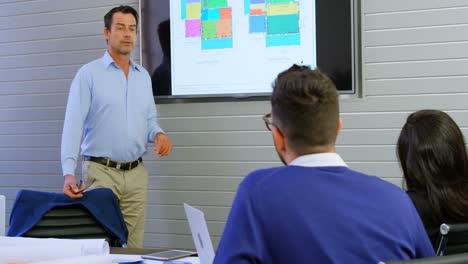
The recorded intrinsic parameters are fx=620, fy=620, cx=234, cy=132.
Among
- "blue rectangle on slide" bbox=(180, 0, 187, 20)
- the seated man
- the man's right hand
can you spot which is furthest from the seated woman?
"blue rectangle on slide" bbox=(180, 0, 187, 20)

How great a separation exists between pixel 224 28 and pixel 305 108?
290 centimetres

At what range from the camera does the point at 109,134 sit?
3742mm

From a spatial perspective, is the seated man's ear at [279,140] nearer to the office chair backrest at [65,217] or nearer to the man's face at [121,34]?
the office chair backrest at [65,217]

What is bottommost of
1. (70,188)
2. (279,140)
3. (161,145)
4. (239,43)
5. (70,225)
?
(70,225)

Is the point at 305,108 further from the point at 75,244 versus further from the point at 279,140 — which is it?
the point at 75,244

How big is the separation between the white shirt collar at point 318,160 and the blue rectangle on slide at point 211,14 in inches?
116

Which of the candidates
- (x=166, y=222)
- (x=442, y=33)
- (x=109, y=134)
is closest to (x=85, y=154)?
(x=109, y=134)

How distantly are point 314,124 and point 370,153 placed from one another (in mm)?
2613

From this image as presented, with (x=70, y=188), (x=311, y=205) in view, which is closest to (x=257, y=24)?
(x=70, y=188)

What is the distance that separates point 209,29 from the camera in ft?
13.9

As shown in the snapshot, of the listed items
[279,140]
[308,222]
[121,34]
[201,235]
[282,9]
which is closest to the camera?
[308,222]

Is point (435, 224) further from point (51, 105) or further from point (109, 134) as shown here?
point (51, 105)

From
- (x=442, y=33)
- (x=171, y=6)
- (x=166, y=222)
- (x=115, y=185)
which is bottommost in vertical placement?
(x=166, y=222)

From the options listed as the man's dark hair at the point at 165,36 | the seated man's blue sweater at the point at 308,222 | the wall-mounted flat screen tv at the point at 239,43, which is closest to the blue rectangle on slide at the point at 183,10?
the wall-mounted flat screen tv at the point at 239,43
